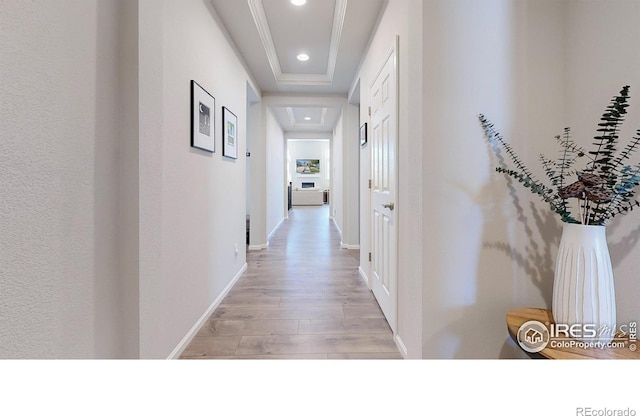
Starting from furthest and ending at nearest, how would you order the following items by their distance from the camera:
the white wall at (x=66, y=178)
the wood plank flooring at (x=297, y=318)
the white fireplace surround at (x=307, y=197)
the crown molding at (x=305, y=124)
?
the white fireplace surround at (x=307, y=197) < the crown molding at (x=305, y=124) < the wood plank flooring at (x=297, y=318) < the white wall at (x=66, y=178)

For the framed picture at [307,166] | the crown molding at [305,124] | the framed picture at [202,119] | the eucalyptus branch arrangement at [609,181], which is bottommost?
the eucalyptus branch arrangement at [609,181]

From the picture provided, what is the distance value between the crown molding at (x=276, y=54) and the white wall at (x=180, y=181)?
364 mm

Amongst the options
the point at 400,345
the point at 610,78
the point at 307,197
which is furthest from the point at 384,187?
the point at 307,197

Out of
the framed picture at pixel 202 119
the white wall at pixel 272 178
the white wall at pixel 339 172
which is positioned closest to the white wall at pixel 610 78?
the framed picture at pixel 202 119

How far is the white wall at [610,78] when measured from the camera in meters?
1.00

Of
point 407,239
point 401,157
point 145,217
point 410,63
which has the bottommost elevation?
point 407,239

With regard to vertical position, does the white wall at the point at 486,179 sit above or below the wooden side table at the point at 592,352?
above

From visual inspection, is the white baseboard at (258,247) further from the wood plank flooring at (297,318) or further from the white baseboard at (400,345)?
the white baseboard at (400,345)

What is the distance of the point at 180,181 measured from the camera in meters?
1.72

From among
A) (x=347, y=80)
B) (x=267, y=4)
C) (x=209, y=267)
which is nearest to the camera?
(x=209, y=267)

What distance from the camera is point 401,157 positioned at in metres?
1.73
